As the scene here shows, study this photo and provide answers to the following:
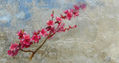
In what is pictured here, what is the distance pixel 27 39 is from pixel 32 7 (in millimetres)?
348

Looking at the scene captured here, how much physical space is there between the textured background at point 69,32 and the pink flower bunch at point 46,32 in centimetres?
7

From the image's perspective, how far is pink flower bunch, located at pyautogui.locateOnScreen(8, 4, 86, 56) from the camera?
5.19ft

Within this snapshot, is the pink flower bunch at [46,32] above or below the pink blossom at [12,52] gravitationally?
above

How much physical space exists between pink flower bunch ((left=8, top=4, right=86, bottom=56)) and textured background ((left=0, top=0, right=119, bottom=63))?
7 centimetres

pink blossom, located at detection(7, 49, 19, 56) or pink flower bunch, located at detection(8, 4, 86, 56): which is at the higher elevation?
pink flower bunch, located at detection(8, 4, 86, 56)

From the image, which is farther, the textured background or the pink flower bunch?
the textured background

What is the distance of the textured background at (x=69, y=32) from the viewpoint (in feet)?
5.73

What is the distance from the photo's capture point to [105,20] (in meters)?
1.87

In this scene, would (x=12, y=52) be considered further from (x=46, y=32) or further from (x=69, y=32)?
(x=69, y=32)

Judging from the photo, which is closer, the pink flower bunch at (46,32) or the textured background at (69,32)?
the pink flower bunch at (46,32)

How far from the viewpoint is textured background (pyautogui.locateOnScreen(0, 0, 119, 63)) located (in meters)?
1.75

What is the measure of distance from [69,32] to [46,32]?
0.89 feet

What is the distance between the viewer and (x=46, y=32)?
5.41 ft

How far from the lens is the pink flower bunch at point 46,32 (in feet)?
5.19
